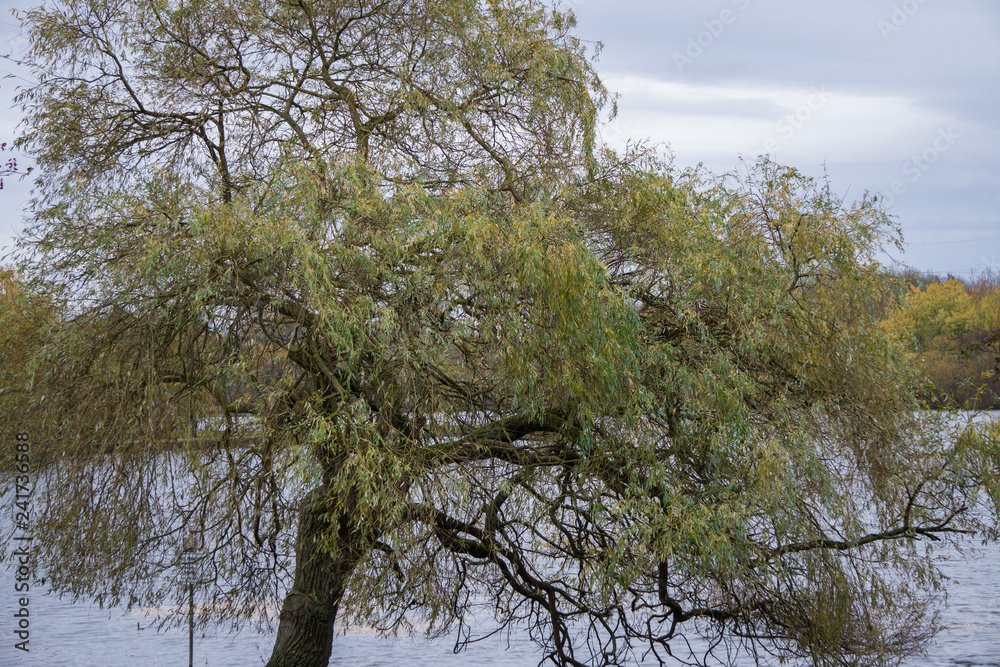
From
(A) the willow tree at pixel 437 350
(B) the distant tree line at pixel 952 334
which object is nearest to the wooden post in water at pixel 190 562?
(A) the willow tree at pixel 437 350

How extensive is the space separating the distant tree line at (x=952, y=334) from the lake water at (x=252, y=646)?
404 cm

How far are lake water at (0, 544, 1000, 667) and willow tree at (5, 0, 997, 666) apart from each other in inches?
307

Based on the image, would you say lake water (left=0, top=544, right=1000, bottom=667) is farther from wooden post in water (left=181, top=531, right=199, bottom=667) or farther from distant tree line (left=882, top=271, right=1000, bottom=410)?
wooden post in water (left=181, top=531, right=199, bottom=667)

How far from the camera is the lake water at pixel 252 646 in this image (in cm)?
1468

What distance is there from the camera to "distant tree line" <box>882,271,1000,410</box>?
24.6 feet

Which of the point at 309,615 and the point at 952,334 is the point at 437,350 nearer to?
the point at 309,615

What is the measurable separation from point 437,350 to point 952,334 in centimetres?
2902

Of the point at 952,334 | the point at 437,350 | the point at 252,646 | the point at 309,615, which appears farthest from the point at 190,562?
the point at 952,334

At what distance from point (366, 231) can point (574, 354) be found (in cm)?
168

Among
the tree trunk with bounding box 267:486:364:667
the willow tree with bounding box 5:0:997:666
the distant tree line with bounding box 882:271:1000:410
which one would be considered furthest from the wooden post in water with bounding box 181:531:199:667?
the distant tree line with bounding box 882:271:1000:410

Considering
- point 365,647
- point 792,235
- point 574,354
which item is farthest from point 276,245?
point 365,647

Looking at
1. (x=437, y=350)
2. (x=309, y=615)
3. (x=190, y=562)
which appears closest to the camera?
(x=437, y=350)

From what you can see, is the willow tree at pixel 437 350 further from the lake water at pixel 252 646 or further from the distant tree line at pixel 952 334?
the lake water at pixel 252 646

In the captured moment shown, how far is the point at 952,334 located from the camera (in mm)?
30172
